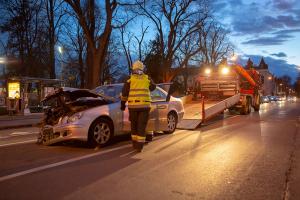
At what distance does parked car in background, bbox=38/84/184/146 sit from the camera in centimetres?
823

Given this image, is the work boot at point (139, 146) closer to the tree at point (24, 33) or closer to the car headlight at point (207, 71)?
the car headlight at point (207, 71)

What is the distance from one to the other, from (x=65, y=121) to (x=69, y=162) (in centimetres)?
159

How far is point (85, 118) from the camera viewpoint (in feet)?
27.0

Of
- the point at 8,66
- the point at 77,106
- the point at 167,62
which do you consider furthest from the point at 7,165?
the point at 8,66

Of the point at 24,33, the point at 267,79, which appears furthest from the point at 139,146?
the point at 267,79

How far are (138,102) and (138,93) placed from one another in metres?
0.20

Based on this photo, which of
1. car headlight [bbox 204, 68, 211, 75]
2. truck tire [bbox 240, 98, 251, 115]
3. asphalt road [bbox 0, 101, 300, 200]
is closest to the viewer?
asphalt road [bbox 0, 101, 300, 200]

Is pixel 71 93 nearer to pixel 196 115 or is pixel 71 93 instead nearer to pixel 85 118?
pixel 85 118

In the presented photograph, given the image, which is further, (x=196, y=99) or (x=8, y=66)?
(x=8, y=66)

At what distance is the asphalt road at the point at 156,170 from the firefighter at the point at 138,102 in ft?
1.16

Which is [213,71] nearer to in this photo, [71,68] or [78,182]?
[78,182]

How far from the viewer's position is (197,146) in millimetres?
8789

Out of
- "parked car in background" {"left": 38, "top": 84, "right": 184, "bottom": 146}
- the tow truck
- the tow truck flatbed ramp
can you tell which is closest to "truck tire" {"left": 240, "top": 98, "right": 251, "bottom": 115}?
the tow truck

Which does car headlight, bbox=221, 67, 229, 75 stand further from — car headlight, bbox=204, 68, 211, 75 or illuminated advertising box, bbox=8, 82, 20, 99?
illuminated advertising box, bbox=8, 82, 20, 99
